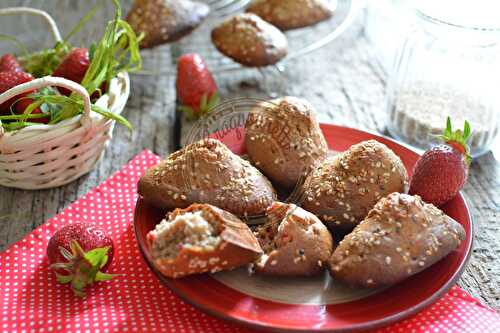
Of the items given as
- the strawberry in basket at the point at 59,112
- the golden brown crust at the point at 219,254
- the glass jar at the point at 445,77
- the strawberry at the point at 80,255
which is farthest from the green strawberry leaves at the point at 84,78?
the glass jar at the point at 445,77

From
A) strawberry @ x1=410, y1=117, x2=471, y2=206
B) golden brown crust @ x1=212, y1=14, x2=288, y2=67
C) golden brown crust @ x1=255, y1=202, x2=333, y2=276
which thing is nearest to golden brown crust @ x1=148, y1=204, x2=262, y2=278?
golden brown crust @ x1=255, y1=202, x2=333, y2=276

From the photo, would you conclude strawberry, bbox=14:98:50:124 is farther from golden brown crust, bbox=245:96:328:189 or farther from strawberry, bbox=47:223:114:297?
golden brown crust, bbox=245:96:328:189

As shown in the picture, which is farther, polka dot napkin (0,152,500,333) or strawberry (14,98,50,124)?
strawberry (14,98,50,124)

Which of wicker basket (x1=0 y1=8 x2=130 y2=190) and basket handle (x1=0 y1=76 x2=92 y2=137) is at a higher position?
basket handle (x1=0 y1=76 x2=92 y2=137)

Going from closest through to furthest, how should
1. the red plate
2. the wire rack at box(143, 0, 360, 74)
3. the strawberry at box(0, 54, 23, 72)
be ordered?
1. the red plate
2. the strawberry at box(0, 54, 23, 72)
3. the wire rack at box(143, 0, 360, 74)

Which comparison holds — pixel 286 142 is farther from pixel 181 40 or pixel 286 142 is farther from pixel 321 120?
pixel 181 40

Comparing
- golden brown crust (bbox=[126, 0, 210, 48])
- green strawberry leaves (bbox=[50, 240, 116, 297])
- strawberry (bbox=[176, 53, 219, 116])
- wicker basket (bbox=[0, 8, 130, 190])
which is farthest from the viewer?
golden brown crust (bbox=[126, 0, 210, 48])
